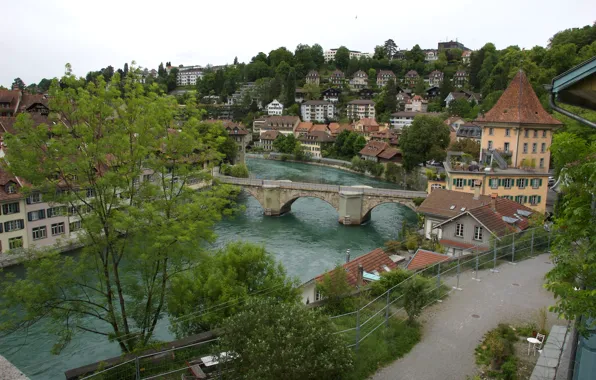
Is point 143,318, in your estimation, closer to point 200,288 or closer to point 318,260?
point 200,288

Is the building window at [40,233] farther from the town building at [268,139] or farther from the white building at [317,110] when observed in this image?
the white building at [317,110]

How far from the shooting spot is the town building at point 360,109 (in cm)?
10106

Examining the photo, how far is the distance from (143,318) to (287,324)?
619 centimetres

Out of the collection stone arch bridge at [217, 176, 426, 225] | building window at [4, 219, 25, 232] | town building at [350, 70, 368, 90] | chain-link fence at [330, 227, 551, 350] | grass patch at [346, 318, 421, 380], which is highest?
town building at [350, 70, 368, 90]

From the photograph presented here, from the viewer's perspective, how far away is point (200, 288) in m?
14.1

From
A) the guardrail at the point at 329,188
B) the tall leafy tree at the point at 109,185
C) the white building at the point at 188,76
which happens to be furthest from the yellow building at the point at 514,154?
the white building at the point at 188,76

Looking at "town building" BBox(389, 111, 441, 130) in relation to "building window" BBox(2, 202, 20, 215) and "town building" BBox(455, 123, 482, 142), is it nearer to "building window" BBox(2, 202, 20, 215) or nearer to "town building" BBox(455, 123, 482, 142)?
"town building" BBox(455, 123, 482, 142)

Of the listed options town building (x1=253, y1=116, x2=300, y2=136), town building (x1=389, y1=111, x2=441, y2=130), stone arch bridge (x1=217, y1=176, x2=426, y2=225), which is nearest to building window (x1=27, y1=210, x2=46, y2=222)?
stone arch bridge (x1=217, y1=176, x2=426, y2=225)

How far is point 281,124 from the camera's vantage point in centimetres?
9444

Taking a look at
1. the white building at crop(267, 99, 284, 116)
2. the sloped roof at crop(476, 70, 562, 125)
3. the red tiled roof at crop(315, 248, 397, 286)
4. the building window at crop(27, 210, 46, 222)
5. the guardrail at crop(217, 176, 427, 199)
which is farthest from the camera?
the white building at crop(267, 99, 284, 116)

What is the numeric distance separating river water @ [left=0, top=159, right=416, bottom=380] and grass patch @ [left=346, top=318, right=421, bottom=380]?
339 inches

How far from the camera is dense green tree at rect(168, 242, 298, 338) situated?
13250mm

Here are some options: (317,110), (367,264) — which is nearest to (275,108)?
(317,110)

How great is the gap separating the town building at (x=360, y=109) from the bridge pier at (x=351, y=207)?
60784 mm
